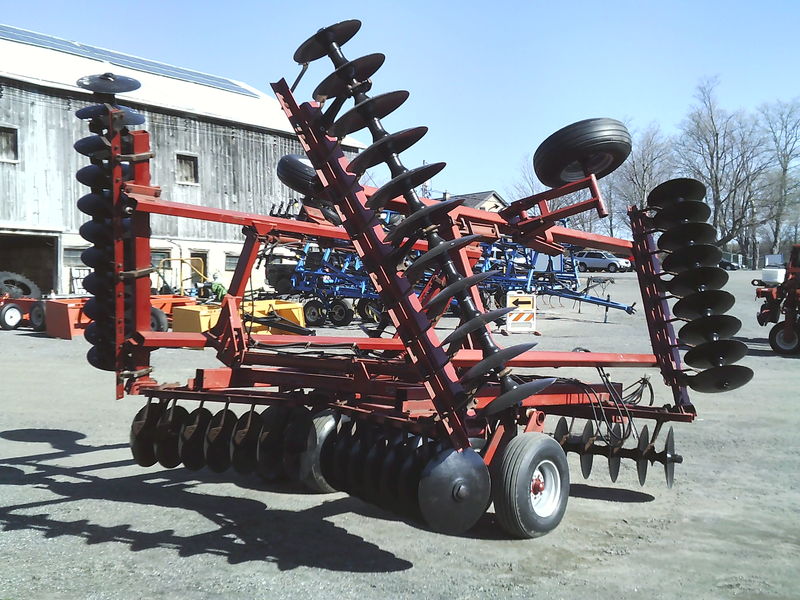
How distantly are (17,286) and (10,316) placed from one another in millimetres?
2651

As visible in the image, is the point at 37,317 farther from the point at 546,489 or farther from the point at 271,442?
the point at 546,489

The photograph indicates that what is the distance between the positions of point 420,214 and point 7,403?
7685 mm

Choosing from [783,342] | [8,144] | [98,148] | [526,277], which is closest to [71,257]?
[8,144]

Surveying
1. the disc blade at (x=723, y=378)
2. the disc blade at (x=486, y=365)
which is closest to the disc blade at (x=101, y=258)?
the disc blade at (x=486, y=365)

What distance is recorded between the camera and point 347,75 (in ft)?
14.5

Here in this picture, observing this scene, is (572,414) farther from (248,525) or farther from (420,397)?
(248,525)

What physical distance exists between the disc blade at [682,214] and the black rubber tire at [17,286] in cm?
1884

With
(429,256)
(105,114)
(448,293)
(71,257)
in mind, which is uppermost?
(71,257)

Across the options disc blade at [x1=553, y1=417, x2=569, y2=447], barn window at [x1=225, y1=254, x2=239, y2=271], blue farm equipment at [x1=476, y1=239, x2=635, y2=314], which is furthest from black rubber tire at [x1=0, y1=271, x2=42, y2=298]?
disc blade at [x1=553, y1=417, x2=569, y2=447]

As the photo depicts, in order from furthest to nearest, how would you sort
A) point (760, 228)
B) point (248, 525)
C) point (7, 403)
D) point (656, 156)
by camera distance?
point (760, 228) < point (656, 156) < point (7, 403) < point (248, 525)

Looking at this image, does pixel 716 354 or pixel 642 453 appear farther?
pixel 642 453

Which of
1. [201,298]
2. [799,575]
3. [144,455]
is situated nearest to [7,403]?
[144,455]

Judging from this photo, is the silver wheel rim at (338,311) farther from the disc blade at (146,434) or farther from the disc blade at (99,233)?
the disc blade at (99,233)

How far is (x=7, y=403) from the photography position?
952 cm
